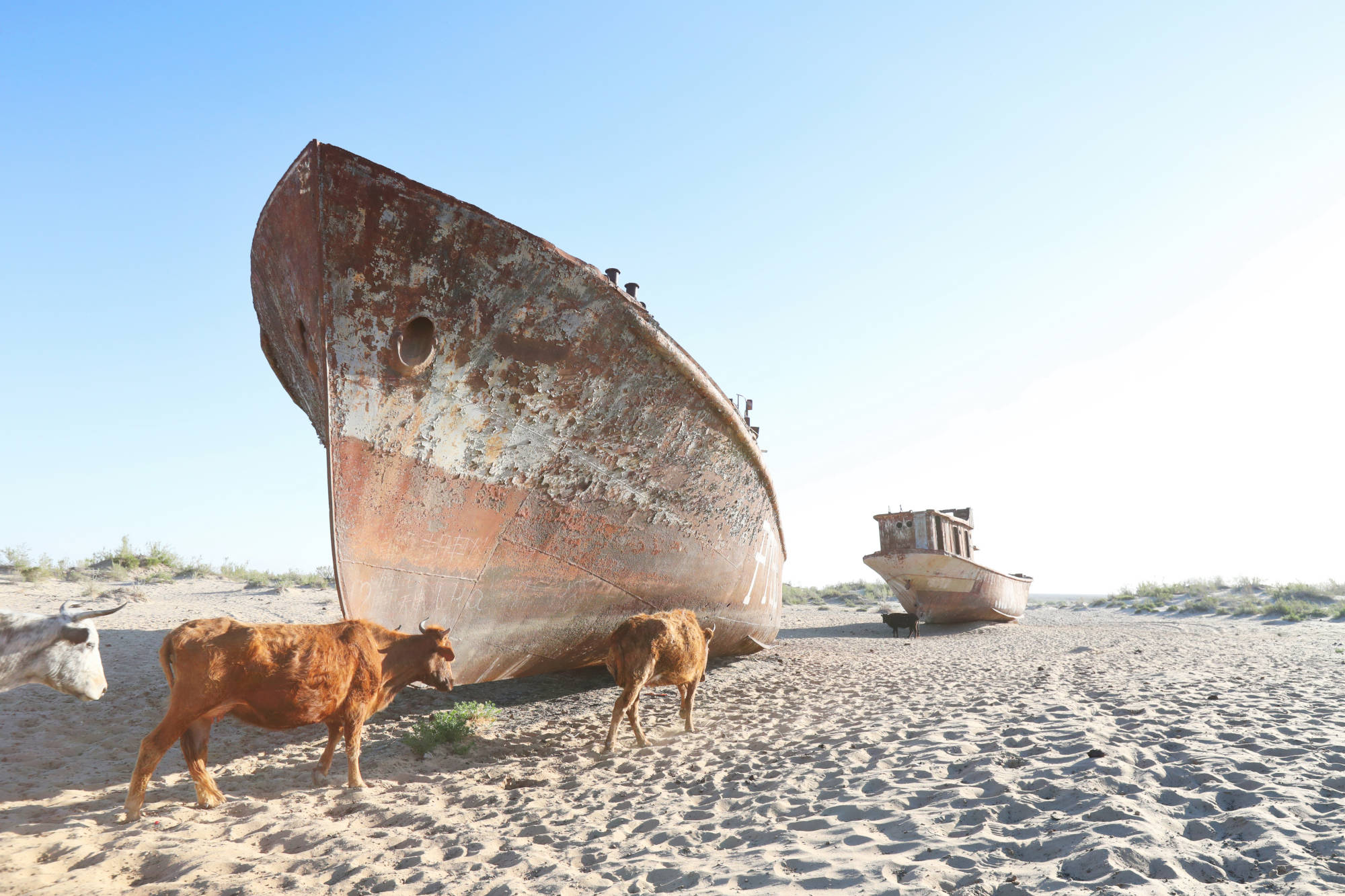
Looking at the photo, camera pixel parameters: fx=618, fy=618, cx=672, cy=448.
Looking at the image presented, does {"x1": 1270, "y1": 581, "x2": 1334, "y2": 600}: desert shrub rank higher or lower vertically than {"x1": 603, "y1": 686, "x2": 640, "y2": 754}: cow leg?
higher

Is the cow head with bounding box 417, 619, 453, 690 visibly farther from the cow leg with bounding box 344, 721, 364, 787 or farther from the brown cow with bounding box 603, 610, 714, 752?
the brown cow with bounding box 603, 610, 714, 752

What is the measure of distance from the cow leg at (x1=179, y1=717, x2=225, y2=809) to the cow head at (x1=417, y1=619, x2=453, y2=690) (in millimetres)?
1106

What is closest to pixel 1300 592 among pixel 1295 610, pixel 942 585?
pixel 1295 610

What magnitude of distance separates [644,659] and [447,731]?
1.61m

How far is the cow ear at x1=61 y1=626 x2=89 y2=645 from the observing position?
9.77 feet

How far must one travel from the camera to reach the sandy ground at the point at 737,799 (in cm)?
253

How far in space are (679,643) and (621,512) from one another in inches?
46.9

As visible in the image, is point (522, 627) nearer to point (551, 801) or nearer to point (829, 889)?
point (551, 801)

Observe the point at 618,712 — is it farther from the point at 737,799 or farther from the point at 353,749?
the point at 353,749

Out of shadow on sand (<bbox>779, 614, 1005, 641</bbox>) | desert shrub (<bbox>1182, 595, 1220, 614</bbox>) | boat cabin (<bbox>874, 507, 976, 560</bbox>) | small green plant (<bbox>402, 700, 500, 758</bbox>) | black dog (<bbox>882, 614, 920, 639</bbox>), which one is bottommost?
shadow on sand (<bbox>779, 614, 1005, 641</bbox>)

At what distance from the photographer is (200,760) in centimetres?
335

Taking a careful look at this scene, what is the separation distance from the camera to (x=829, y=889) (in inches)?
93.4

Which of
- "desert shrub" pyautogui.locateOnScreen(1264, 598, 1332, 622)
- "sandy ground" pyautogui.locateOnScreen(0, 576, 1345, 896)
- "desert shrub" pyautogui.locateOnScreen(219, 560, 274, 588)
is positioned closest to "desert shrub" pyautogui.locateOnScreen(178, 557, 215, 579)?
"desert shrub" pyautogui.locateOnScreen(219, 560, 274, 588)

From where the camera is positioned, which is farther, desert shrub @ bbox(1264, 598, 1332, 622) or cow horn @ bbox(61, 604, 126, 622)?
desert shrub @ bbox(1264, 598, 1332, 622)
